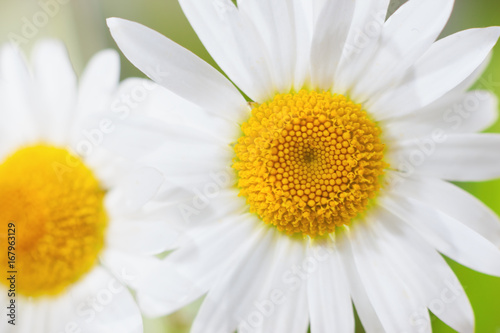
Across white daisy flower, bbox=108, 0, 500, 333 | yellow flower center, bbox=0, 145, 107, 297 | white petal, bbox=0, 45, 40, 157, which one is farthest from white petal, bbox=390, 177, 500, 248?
white petal, bbox=0, 45, 40, 157

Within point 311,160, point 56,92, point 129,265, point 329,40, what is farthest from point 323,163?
point 56,92

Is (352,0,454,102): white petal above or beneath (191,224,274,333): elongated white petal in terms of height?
above

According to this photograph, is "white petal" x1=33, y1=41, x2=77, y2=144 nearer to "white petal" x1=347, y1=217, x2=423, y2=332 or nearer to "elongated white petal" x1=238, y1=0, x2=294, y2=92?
"elongated white petal" x1=238, y1=0, x2=294, y2=92

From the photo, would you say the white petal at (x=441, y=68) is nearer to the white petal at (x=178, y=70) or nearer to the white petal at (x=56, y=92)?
the white petal at (x=178, y=70)

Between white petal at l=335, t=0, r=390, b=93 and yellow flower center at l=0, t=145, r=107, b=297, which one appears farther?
yellow flower center at l=0, t=145, r=107, b=297

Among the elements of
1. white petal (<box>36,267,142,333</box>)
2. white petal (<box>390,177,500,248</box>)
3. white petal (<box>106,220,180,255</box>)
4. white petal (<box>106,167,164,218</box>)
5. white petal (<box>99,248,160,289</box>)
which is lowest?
white petal (<box>36,267,142,333</box>)

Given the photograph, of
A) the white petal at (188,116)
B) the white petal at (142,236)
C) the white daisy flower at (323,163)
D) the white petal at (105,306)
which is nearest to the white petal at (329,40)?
the white daisy flower at (323,163)
